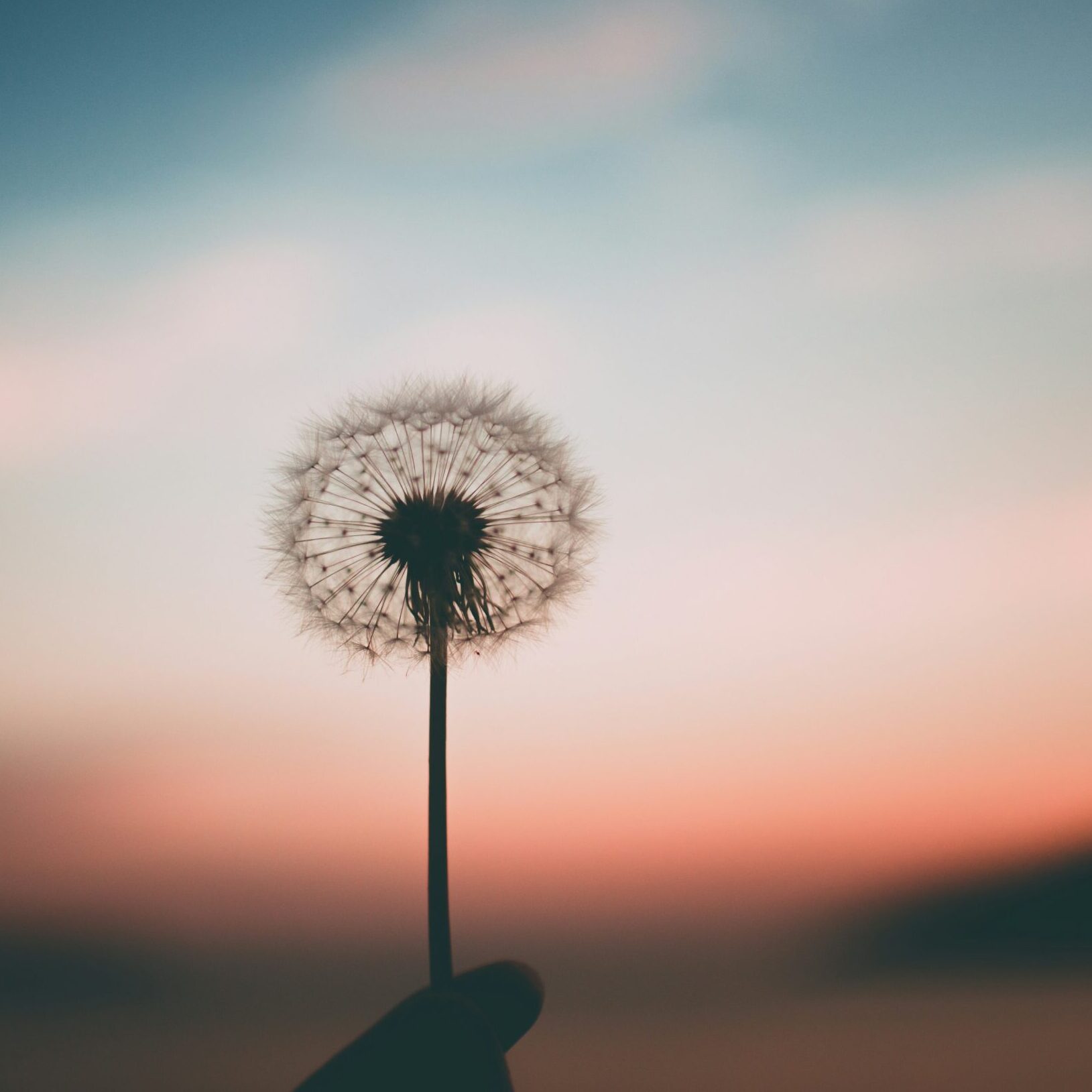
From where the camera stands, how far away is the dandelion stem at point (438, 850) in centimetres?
601

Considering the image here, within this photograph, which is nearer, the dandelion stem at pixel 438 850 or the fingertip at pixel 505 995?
the dandelion stem at pixel 438 850

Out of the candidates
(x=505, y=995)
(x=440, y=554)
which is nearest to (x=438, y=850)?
(x=505, y=995)

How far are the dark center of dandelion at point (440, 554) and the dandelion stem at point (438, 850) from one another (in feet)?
3.45

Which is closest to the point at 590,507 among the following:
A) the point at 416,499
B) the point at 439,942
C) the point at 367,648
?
the point at 416,499

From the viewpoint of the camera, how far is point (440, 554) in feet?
24.3

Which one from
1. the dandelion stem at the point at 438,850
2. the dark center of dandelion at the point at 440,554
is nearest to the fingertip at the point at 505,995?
the dandelion stem at the point at 438,850

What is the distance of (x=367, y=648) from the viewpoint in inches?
307

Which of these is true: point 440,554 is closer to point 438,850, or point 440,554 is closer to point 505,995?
point 438,850

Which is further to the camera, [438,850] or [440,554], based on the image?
[440,554]

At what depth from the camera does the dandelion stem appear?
6.01 metres

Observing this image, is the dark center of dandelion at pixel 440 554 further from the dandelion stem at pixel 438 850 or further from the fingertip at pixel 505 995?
the fingertip at pixel 505 995

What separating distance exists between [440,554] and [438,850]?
2.30 metres

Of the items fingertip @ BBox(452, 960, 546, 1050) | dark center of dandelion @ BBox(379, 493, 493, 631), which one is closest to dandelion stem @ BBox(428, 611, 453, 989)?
fingertip @ BBox(452, 960, 546, 1050)

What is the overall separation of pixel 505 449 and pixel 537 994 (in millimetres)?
Result: 4294
